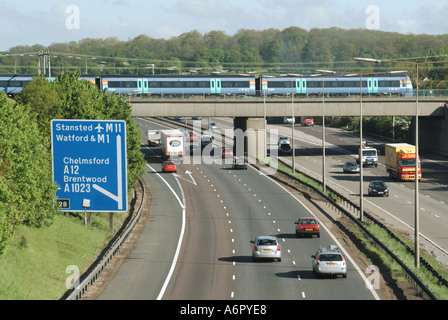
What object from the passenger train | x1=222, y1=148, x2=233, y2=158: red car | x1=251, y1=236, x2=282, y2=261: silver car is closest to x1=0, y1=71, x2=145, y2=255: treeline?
x1=251, y1=236, x2=282, y2=261: silver car

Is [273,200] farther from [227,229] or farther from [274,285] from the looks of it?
[274,285]

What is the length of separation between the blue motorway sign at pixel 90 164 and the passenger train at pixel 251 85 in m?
62.2

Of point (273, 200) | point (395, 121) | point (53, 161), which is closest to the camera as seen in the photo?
point (53, 161)

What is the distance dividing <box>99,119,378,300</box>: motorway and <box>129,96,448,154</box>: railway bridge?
1868cm

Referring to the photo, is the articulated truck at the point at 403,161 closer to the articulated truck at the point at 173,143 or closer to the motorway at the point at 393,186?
the motorway at the point at 393,186

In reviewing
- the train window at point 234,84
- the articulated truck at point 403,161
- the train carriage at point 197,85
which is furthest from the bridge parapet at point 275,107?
the articulated truck at point 403,161

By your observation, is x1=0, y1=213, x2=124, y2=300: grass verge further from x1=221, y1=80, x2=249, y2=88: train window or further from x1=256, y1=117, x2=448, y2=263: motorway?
x1=221, y1=80, x2=249, y2=88: train window

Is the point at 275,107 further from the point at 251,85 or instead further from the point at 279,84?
the point at 251,85

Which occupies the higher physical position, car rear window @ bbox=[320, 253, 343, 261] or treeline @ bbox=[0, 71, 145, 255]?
treeline @ bbox=[0, 71, 145, 255]

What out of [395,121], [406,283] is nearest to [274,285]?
[406,283]

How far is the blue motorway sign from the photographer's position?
44.8 meters

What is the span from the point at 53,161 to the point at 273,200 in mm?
30983

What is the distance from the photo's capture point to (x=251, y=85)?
112 metres
